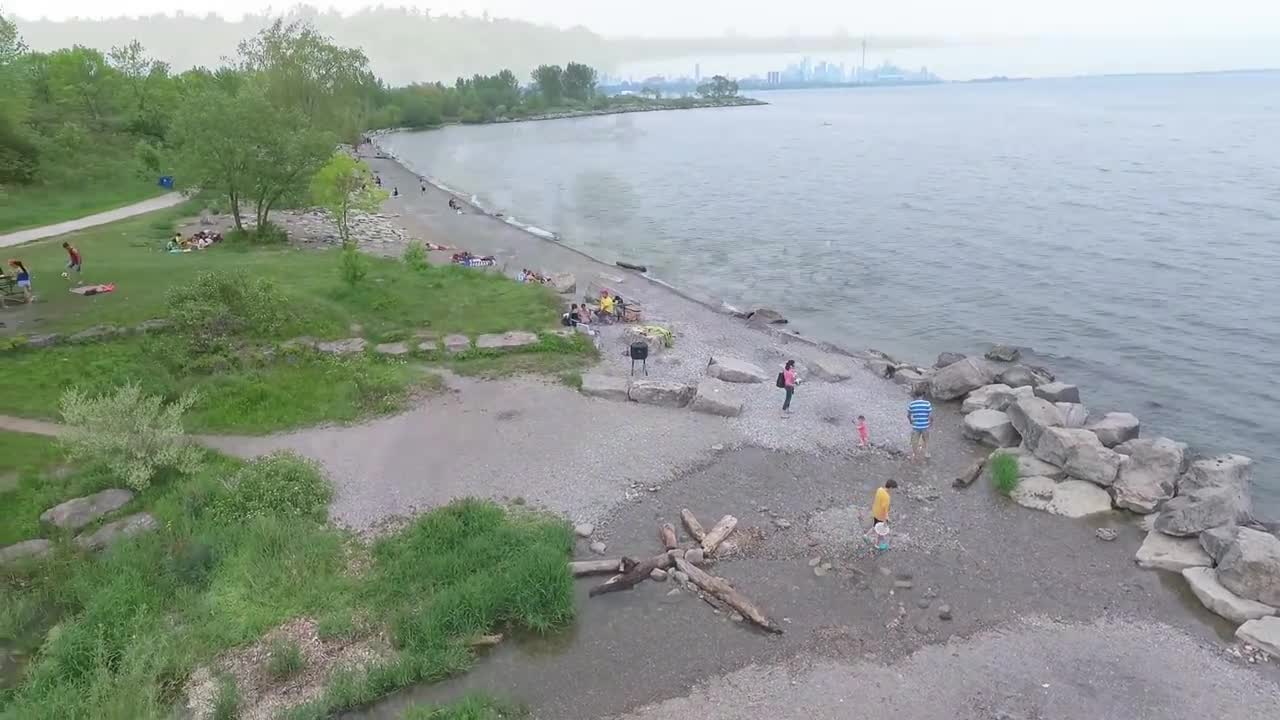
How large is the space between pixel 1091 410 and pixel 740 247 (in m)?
33.1

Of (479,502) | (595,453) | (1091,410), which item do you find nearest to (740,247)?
(1091,410)

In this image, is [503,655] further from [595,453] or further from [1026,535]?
[1026,535]

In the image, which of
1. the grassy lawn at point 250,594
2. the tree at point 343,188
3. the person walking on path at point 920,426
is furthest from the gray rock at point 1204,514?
the tree at point 343,188

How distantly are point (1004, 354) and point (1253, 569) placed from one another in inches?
758

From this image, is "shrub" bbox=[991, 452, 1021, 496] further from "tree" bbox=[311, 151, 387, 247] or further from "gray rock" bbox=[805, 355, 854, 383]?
"tree" bbox=[311, 151, 387, 247]

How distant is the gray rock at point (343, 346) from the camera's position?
29953mm

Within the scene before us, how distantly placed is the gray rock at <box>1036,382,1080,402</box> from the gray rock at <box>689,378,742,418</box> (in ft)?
37.2

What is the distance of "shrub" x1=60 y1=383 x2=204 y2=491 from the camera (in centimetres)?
2005

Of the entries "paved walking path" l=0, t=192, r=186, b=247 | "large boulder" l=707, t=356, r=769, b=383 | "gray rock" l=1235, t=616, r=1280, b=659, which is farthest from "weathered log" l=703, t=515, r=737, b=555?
"paved walking path" l=0, t=192, r=186, b=247

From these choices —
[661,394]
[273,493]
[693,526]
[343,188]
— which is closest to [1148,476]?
[693,526]

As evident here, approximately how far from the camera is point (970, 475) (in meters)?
22.7

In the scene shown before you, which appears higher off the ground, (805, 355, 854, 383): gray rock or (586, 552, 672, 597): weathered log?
(805, 355, 854, 383): gray rock

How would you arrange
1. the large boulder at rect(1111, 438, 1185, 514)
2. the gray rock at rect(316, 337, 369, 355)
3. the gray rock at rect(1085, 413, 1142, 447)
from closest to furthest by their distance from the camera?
1. the large boulder at rect(1111, 438, 1185, 514)
2. the gray rock at rect(1085, 413, 1142, 447)
3. the gray rock at rect(316, 337, 369, 355)

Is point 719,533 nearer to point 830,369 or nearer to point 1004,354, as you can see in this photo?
point 830,369
